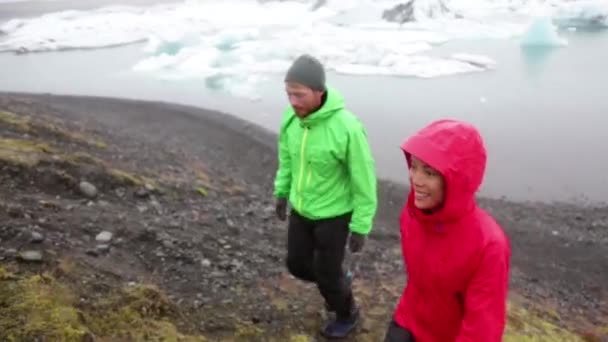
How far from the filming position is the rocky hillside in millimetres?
4621

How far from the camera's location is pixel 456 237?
9.20 ft

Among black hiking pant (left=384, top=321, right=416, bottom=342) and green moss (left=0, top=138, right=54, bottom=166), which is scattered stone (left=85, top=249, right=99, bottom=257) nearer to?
green moss (left=0, top=138, right=54, bottom=166)

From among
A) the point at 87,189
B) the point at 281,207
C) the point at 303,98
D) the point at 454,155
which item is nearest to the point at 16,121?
the point at 87,189

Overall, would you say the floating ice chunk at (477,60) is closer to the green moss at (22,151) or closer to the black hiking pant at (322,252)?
the green moss at (22,151)

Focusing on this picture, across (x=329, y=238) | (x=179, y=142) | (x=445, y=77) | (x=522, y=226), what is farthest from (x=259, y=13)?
(x=329, y=238)

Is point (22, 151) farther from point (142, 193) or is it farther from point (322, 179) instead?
point (322, 179)

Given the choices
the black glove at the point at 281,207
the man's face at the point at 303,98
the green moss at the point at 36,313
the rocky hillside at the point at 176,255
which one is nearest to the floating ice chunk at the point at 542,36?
the rocky hillside at the point at 176,255

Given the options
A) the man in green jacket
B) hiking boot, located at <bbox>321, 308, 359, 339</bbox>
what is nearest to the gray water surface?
hiking boot, located at <bbox>321, 308, 359, 339</bbox>

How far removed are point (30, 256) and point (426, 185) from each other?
3.73 meters

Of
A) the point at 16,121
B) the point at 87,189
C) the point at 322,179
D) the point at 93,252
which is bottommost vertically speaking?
the point at 87,189

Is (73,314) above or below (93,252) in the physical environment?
above

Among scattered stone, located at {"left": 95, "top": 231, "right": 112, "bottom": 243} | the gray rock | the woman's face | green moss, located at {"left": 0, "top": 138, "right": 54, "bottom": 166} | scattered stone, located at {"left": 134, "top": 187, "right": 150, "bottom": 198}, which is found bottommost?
scattered stone, located at {"left": 134, "top": 187, "right": 150, "bottom": 198}

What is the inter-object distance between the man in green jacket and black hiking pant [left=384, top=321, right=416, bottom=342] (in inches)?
32.8

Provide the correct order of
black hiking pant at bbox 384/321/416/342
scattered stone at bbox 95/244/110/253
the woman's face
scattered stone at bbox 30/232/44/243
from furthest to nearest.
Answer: scattered stone at bbox 95/244/110/253, scattered stone at bbox 30/232/44/243, black hiking pant at bbox 384/321/416/342, the woman's face
